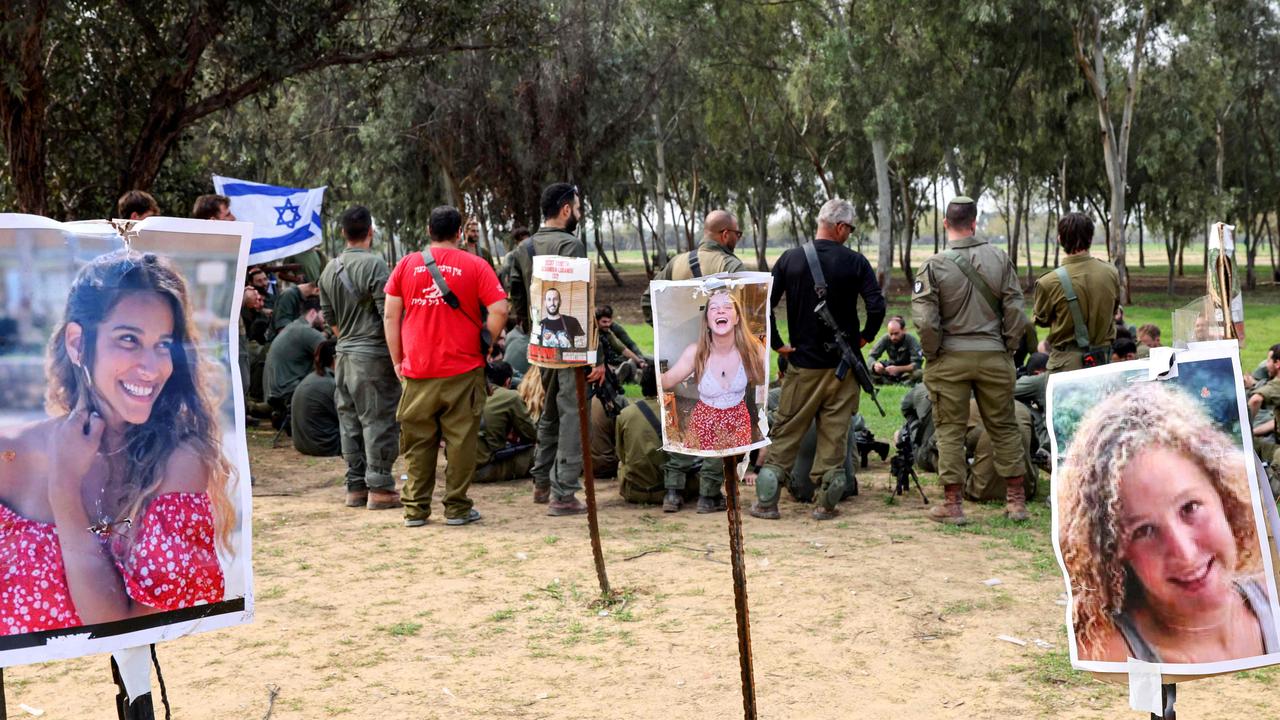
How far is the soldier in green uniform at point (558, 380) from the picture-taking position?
7.51 metres

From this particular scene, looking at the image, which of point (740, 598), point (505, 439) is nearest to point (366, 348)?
point (505, 439)

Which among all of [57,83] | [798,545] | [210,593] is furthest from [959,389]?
[57,83]

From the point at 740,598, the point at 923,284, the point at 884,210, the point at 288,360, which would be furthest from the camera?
the point at 884,210

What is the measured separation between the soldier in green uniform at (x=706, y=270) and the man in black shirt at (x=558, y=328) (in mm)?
1205

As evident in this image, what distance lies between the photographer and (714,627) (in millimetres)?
5602

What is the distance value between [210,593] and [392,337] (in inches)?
164

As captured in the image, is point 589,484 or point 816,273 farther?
point 816,273

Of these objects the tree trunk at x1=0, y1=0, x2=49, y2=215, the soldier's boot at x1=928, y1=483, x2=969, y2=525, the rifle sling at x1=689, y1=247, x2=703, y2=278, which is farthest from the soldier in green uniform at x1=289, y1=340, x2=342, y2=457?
the soldier's boot at x1=928, y1=483, x2=969, y2=525

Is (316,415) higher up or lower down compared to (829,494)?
higher up

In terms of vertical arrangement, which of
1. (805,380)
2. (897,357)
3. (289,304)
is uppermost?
(289,304)

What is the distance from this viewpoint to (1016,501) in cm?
764

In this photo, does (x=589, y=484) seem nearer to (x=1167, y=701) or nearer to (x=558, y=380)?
(x=558, y=380)

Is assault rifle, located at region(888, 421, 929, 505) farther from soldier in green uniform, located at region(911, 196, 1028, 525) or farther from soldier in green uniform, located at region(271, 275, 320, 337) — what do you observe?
soldier in green uniform, located at region(271, 275, 320, 337)

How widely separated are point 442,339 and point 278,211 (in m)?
6.81
